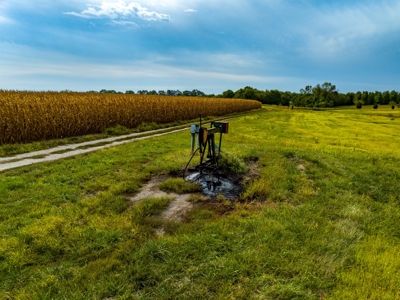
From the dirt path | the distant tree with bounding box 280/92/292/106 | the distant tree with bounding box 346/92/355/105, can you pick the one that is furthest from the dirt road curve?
the distant tree with bounding box 280/92/292/106

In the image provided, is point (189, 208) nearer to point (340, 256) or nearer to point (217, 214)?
point (217, 214)

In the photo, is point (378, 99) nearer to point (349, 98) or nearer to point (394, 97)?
point (394, 97)

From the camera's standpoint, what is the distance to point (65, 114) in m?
13.0

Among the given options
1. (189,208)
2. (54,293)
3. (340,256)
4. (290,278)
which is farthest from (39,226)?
(340,256)

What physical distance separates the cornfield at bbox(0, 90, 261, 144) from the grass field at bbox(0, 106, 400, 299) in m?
5.45

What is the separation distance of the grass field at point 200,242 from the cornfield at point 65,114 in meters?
5.45

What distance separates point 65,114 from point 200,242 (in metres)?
11.9

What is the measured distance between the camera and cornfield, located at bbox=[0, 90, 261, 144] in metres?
10.9

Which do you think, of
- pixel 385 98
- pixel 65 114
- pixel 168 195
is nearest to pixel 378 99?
pixel 385 98

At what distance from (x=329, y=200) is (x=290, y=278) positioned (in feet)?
9.69

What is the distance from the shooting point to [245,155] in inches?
335

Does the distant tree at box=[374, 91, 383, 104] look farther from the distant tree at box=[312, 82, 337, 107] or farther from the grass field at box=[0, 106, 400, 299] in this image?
the grass field at box=[0, 106, 400, 299]

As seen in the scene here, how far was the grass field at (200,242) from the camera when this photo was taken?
2848 millimetres

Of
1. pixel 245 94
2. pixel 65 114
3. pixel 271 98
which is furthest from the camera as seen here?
pixel 271 98
